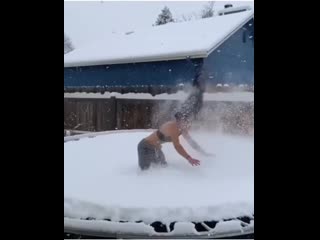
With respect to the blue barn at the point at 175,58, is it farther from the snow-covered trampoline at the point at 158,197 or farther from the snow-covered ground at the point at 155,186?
the snow-covered trampoline at the point at 158,197

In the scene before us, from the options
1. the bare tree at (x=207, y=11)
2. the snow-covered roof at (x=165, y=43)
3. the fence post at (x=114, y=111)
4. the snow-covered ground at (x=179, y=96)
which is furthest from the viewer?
the bare tree at (x=207, y=11)

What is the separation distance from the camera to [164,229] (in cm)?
127

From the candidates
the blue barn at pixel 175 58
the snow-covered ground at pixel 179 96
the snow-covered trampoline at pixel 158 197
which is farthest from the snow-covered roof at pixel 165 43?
the snow-covered trampoline at pixel 158 197

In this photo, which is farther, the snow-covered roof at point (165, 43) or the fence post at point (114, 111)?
the fence post at point (114, 111)

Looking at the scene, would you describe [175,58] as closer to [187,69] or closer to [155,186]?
[187,69]

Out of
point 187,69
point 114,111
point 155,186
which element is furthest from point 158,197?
point 114,111

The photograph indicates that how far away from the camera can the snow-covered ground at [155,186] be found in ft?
4.47

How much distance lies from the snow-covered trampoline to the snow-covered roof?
3679 mm

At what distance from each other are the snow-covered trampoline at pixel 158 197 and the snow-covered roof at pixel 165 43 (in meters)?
3.68

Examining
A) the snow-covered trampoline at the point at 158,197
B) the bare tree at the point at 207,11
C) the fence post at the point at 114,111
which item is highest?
the bare tree at the point at 207,11

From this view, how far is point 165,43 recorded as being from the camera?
6512 mm

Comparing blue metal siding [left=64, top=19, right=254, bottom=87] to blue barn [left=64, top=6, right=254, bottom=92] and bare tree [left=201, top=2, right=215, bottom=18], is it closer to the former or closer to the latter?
blue barn [left=64, top=6, right=254, bottom=92]
